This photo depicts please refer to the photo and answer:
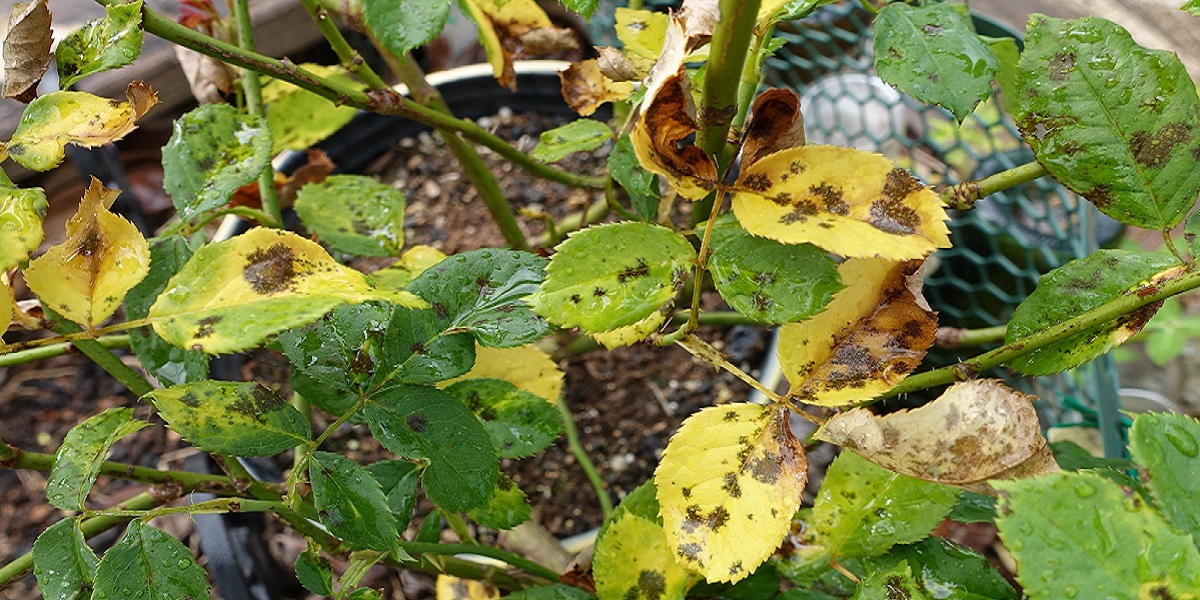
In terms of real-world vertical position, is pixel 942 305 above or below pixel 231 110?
below

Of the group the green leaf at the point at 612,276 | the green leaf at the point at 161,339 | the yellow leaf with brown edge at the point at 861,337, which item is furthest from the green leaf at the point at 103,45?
the yellow leaf with brown edge at the point at 861,337

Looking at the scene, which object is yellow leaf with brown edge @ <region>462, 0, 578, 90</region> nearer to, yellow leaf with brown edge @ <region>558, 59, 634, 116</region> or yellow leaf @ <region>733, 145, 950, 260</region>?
yellow leaf with brown edge @ <region>558, 59, 634, 116</region>

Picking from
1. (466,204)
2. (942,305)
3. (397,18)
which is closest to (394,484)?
(397,18)

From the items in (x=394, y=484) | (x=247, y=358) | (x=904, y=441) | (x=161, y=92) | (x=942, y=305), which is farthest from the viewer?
(x=161, y=92)

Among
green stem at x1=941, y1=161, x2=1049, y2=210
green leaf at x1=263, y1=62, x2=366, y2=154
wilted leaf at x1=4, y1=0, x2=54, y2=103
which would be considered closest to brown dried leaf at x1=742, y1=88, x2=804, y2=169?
green stem at x1=941, y1=161, x2=1049, y2=210

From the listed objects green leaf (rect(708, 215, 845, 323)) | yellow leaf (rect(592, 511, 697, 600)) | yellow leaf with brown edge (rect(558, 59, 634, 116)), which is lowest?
yellow leaf (rect(592, 511, 697, 600))

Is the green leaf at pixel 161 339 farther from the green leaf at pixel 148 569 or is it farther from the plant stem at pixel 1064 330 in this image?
the plant stem at pixel 1064 330

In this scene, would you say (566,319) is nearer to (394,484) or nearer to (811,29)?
(394,484)

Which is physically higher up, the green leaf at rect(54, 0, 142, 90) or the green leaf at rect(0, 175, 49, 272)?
the green leaf at rect(54, 0, 142, 90)
